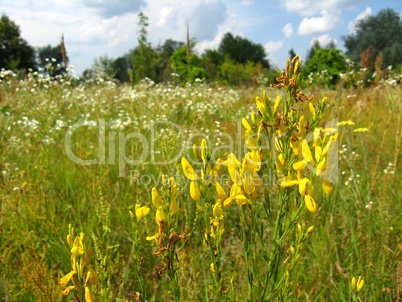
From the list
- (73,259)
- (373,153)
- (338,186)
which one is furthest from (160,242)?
(373,153)

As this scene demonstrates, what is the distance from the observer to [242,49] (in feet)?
186

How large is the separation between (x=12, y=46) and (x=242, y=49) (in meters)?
36.9

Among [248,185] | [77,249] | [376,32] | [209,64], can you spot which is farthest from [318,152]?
[376,32]

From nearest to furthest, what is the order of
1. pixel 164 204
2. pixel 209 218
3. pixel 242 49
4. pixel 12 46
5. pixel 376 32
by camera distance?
pixel 164 204 < pixel 209 218 < pixel 376 32 < pixel 12 46 < pixel 242 49

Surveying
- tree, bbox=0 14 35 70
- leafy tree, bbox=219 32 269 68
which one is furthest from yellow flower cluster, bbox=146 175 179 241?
leafy tree, bbox=219 32 269 68

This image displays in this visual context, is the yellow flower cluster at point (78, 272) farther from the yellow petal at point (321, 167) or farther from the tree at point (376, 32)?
the tree at point (376, 32)

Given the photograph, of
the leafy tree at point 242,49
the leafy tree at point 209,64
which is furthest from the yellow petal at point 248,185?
the leafy tree at point 242,49

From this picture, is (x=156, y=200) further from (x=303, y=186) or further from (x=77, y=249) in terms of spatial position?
(x=303, y=186)

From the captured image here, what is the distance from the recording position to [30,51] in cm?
3966

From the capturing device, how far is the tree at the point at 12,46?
35594 mm

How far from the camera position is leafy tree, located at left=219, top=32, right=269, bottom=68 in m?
56.0

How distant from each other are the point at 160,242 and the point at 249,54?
59263 millimetres

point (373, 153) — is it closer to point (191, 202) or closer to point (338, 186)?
point (338, 186)

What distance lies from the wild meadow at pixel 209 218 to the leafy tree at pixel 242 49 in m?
54.2
